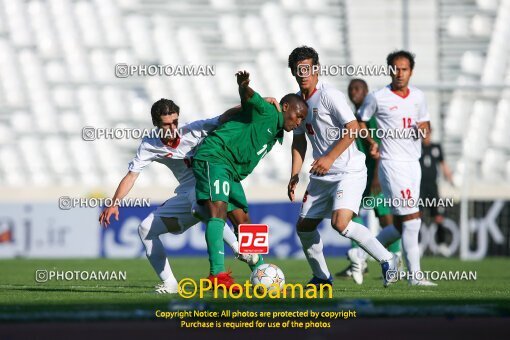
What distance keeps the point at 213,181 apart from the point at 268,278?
93 centimetres

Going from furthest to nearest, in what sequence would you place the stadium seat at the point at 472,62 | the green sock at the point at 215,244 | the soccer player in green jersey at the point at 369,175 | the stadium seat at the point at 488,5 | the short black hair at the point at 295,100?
the stadium seat at the point at 488,5
the stadium seat at the point at 472,62
the soccer player in green jersey at the point at 369,175
the short black hair at the point at 295,100
the green sock at the point at 215,244

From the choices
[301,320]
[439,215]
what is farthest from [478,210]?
[301,320]

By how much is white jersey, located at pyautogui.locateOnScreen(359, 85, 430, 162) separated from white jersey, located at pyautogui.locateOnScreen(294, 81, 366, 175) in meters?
1.24

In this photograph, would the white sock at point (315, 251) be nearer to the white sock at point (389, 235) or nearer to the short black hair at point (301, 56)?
the short black hair at point (301, 56)

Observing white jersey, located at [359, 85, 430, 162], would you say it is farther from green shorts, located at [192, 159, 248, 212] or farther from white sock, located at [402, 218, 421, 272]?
green shorts, located at [192, 159, 248, 212]

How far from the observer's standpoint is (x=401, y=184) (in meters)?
9.95

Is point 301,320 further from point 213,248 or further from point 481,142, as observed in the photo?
point 481,142

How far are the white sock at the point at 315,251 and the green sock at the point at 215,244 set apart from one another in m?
1.09

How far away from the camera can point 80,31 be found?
2214 cm

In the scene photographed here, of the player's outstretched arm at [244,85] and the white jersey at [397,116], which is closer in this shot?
the player's outstretched arm at [244,85]

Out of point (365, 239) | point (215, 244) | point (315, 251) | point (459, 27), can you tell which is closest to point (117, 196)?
point (215, 244)

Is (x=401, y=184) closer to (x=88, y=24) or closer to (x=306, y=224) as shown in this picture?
(x=306, y=224)

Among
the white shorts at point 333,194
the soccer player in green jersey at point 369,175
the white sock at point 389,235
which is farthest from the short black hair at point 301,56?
the white sock at point 389,235

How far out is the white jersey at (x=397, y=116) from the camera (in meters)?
10.1
